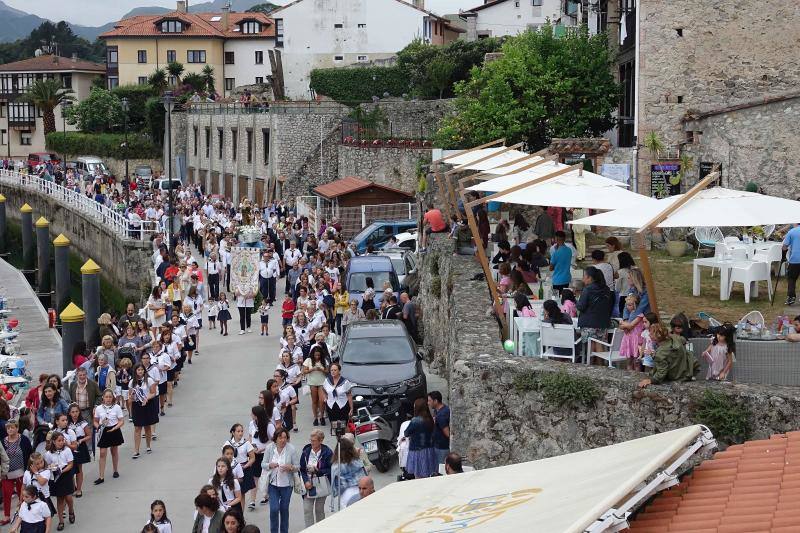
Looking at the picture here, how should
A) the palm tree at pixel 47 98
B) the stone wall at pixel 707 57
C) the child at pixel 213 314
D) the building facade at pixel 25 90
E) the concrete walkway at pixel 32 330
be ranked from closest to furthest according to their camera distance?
the stone wall at pixel 707 57, the child at pixel 213 314, the concrete walkway at pixel 32 330, the palm tree at pixel 47 98, the building facade at pixel 25 90

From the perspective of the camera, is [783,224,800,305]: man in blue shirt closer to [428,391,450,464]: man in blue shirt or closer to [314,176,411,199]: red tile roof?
[428,391,450,464]: man in blue shirt

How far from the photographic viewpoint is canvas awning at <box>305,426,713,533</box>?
6348mm

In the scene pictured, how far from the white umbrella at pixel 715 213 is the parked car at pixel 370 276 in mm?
→ 12035

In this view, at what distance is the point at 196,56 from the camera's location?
9131cm

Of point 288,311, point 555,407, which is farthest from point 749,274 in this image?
point 288,311

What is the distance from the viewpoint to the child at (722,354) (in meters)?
10.4

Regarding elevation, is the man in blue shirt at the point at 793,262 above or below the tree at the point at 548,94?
below

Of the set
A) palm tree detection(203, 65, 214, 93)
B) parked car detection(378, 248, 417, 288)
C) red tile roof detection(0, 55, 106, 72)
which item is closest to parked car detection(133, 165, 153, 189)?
palm tree detection(203, 65, 214, 93)

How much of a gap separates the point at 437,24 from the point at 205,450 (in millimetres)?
63282

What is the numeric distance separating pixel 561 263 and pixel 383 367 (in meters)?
3.16

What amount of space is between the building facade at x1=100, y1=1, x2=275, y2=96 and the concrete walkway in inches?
1931

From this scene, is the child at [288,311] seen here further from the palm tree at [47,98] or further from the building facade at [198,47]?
the palm tree at [47,98]

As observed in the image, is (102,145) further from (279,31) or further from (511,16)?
(511,16)

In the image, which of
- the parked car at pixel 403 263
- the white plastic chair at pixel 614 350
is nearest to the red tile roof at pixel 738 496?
the white plastic chair at pixel 614 350
